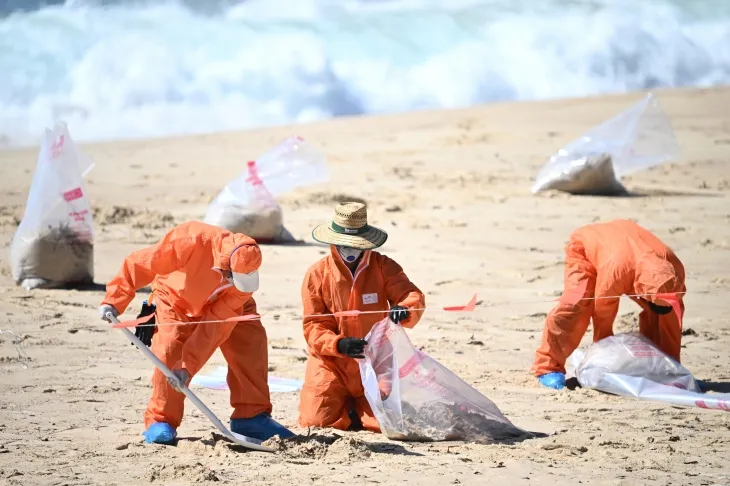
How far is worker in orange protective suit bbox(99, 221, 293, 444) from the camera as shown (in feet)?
15.3

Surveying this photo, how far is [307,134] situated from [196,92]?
490 centimetres

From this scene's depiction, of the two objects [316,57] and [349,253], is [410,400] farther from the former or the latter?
[316,57]

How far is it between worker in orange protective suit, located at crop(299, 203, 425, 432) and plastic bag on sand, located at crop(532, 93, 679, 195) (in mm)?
6198

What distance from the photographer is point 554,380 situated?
6086mm

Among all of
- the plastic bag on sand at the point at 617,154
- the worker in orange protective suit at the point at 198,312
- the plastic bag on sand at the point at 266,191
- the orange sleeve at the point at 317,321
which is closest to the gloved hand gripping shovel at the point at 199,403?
→ the worker in orange protective suit at the point at 198,312

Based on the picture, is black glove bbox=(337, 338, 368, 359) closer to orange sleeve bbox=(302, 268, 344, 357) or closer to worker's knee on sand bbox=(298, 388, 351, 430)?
orange sleeve bbox=(302, 268, 344, 357)

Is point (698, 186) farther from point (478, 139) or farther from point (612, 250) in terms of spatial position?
point (612, 250)

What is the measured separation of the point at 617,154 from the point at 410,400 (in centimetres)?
663

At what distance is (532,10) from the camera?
23.5 m

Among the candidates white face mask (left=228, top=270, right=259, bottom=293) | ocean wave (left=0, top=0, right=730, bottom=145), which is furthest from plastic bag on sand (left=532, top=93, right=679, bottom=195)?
ocean wave (left=0, top=0, right=730, bottom=145)

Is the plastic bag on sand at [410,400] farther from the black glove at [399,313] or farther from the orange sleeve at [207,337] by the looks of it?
the orange sleeve at [207,337]

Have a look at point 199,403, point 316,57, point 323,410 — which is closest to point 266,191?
point 323,410

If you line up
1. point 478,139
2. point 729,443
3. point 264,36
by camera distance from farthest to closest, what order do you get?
1. point 264,36
2. point 478,139
3. point 729,443

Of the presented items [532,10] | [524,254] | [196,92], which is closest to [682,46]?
[532,10]
